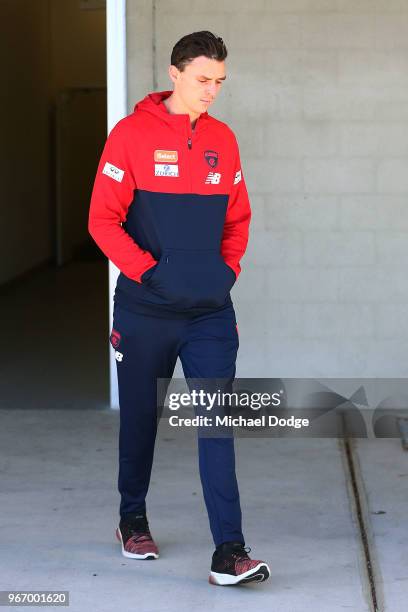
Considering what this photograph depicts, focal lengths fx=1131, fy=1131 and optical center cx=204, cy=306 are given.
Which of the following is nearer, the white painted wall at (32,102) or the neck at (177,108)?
the neck at (177,108)

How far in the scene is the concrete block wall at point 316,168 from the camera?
6.29 m

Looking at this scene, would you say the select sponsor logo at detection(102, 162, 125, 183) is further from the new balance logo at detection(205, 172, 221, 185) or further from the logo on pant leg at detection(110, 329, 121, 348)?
the logo on pant leg at detection(110, 329, 121, 348)

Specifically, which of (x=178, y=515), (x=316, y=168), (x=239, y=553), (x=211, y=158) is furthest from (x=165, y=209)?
(x=316, y=168)

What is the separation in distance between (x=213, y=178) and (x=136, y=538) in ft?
4.54

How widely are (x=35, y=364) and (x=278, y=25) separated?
315 centimetres

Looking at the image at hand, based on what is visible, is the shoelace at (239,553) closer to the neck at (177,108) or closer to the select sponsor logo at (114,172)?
the select sponsor logo at (114,172)

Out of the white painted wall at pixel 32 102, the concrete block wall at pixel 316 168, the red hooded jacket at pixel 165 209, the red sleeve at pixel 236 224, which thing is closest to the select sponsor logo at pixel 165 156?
the red hooded jacket at pixel 165 209

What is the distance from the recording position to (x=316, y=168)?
6.38 metres

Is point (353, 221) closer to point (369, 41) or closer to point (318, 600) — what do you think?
point (369, 41)

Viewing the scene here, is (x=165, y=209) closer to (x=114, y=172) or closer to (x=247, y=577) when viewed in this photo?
(x=114, y=172)

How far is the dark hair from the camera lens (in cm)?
381

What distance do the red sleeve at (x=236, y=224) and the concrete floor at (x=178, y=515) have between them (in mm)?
1131

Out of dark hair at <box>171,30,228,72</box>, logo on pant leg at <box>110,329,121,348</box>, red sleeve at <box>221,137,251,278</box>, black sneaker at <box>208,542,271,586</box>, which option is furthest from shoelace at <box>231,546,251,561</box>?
dark hair at <box>171,30,228,72</box>

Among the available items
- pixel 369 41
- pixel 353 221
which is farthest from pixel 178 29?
pixel 353 221
